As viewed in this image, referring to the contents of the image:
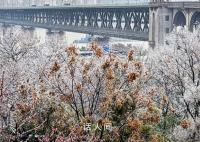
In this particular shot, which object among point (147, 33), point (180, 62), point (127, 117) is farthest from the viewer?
point (147, 33)

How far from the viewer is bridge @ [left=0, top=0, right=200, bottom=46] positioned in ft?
221

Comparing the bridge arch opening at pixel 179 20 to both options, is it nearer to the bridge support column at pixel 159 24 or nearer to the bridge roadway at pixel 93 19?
the bridge support column at pixel 159 24

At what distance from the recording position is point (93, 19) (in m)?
90.8

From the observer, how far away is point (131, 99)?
1775cm

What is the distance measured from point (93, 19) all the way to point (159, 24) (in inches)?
921

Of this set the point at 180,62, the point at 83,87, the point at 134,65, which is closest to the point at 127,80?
the point at 134,65

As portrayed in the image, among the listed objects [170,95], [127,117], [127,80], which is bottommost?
[170,95]

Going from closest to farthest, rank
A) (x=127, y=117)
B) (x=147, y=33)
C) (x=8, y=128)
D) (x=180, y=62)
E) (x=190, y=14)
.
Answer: (x=8, y=128)
(x=127, y=117)
(x=180, y=62)
(x=190, y=14)
(x=147, y=33)

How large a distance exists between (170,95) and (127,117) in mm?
17464

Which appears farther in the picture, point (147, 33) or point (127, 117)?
point (147, 33)

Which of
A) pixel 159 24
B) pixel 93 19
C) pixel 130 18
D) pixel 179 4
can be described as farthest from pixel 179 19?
pixel 93 19

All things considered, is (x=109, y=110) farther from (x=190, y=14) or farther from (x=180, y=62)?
(x=190, y=14)

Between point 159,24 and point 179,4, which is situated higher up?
point 179,4

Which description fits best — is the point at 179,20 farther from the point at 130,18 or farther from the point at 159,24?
the point at 130,18
